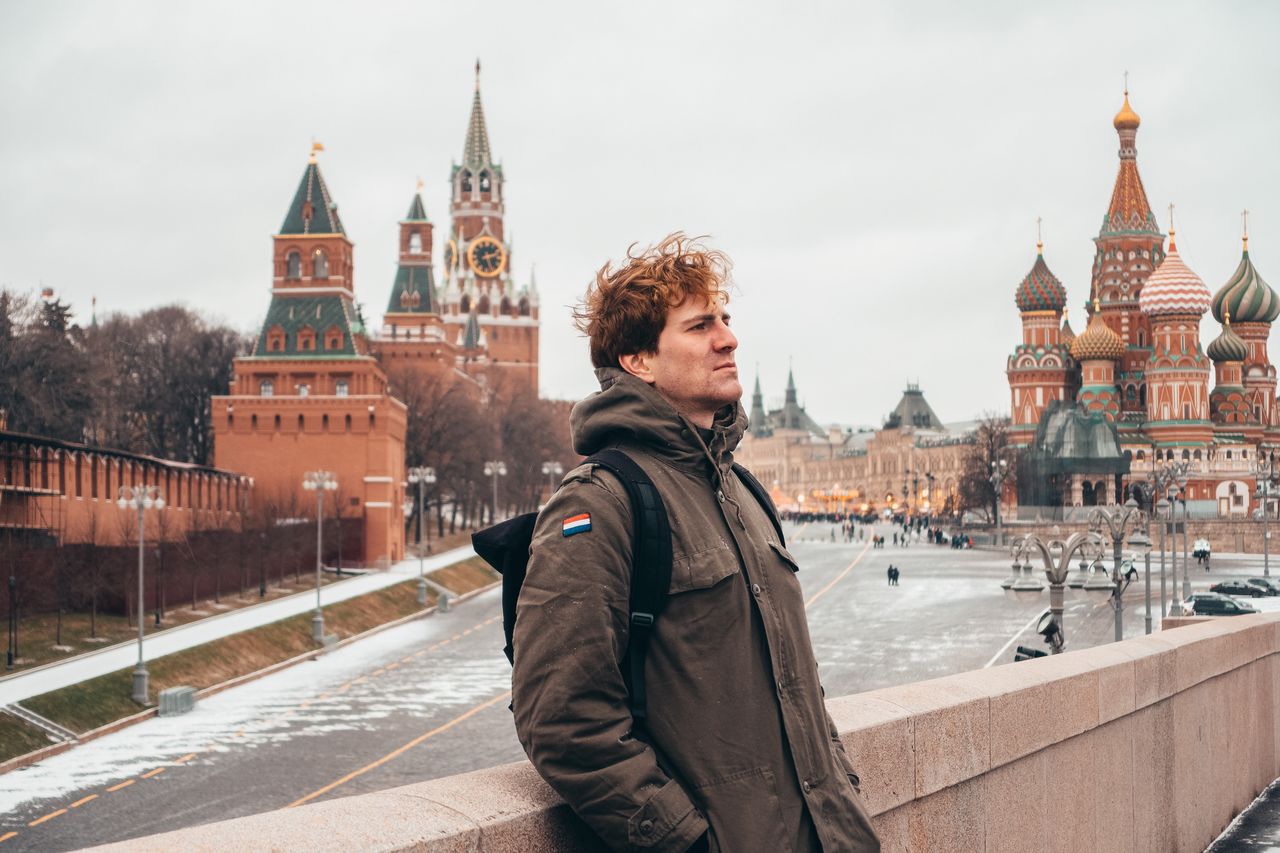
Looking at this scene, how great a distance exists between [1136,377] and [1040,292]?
440 inches

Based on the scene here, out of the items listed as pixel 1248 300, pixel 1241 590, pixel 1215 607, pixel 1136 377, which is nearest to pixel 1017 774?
pixel 1215 607

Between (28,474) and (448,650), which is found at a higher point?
(28,474)

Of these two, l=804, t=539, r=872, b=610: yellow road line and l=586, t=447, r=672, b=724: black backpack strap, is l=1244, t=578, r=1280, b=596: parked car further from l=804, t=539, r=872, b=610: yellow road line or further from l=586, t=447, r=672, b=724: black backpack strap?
l=586, t=447, r=672, b=724: black backpack strap

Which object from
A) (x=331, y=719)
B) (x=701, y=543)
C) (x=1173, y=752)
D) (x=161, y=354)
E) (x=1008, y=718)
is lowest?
(x=331, y=719)

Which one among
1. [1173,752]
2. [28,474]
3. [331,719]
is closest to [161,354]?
[28,474]

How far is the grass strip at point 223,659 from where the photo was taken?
3997cm

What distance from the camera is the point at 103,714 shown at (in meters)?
40.8

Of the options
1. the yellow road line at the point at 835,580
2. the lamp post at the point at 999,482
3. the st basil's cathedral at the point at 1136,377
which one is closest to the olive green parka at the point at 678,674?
the yellow road line at the point at 835,580

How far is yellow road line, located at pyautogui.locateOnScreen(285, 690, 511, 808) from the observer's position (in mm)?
34388

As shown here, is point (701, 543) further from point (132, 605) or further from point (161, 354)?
point (161, 354)

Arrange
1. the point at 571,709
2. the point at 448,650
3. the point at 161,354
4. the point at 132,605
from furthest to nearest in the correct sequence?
the point at 161,354 < the point at 448,650 < the point at 132,605 < the point at 571,709

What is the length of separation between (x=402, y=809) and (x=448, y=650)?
55662mm

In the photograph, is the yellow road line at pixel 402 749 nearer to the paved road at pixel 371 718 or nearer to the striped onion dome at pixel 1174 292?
the paved road at pixel 371 718

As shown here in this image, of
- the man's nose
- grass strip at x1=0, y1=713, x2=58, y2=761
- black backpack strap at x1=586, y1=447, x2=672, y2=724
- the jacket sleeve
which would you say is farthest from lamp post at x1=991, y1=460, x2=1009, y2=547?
the jacket sleeve
